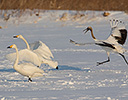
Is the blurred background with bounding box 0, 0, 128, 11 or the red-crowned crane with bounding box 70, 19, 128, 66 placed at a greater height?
the blurred background with bounding box 0, 0, 128, 11

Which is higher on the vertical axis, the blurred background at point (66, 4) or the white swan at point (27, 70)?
the blurred background at point (66, 4)

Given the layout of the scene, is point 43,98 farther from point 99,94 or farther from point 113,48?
point 113,48

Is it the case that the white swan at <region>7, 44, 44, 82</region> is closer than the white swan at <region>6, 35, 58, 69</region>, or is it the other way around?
the white swan at <region>7, 44, 44, 82</region>

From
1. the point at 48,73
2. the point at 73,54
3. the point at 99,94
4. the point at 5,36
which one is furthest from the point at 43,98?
the point at 5,36

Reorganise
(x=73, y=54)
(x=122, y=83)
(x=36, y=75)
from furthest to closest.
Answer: (x=73, y=54)
(x=36, y=75)
(x=122, y=83)

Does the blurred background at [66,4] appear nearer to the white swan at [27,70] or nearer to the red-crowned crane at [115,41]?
the red-crowned crane at [115,41]

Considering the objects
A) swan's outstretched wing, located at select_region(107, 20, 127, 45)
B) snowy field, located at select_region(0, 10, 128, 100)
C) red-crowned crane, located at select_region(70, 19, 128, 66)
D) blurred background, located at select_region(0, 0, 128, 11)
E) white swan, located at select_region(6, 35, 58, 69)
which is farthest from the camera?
blurred background, located at select_region(0, 0, 128, 11)

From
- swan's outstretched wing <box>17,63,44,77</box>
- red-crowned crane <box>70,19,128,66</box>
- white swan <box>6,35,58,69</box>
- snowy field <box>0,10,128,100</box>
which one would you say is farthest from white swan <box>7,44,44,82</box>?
red-crowned crane <box>70,19,128,66</box>

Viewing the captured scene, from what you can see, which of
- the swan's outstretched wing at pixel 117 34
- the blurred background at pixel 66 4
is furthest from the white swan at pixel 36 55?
the blurred background at pixel 66 4

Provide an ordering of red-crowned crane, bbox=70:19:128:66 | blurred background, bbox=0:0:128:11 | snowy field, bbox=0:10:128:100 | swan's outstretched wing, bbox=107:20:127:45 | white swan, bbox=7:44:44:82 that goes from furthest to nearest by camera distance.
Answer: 1. blurred background, bbox=0:0:128:11
2. swan's outstretched wing, bbox=107:20:127:45
3. red-crowned crane, bbox=70:19:128:66
4. white swan, bbox=7:44:44:82
5. snowy field, bbox=0:10:128:100

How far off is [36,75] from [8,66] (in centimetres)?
221

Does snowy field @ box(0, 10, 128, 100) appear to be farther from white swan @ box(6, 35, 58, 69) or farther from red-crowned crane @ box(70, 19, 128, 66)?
red-crowned crane @ box(70, 19, 128, 66)

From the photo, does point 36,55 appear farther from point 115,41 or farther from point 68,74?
point 115,41

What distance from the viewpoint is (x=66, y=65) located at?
32.8ft
